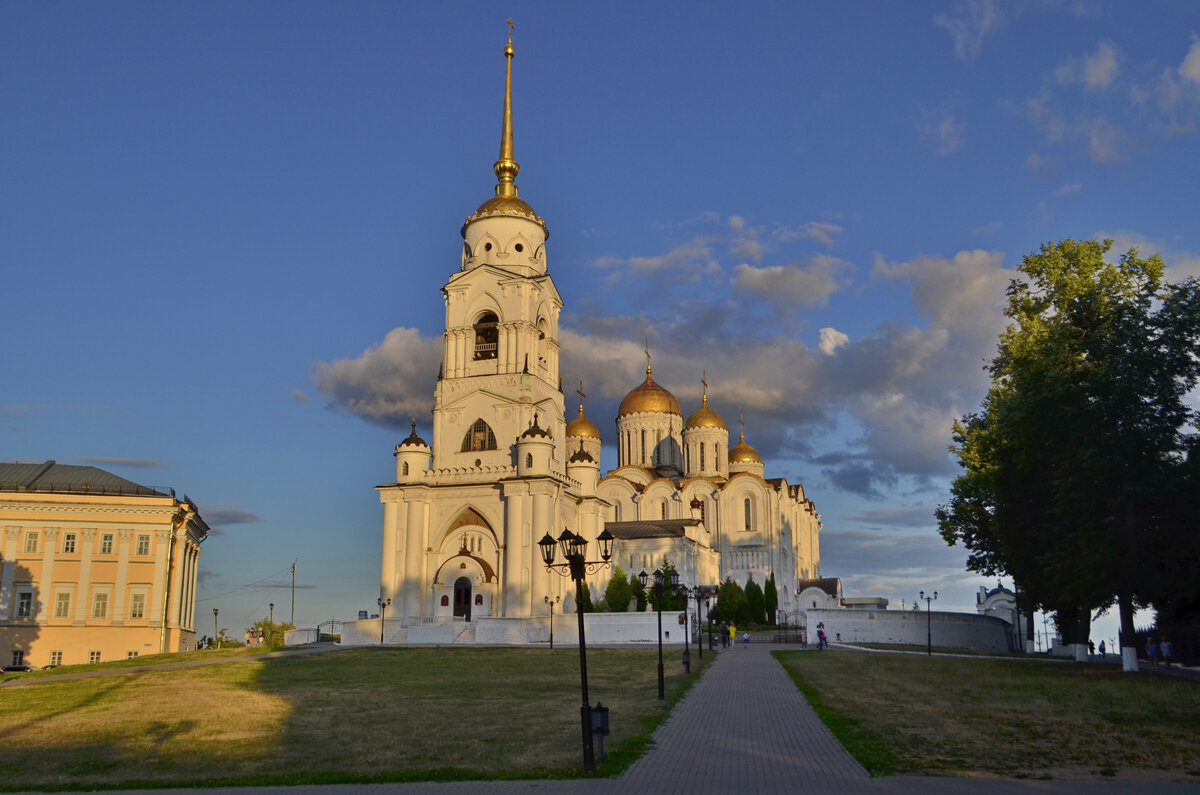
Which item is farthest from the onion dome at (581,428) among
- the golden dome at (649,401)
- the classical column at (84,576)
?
Answer: the classical column at (84,576)

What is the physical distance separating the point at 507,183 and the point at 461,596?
24.6 m

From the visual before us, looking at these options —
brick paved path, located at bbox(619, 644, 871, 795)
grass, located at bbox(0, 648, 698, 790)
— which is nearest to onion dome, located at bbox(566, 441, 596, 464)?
grass, located at bbox(0, 648, 698, 790)

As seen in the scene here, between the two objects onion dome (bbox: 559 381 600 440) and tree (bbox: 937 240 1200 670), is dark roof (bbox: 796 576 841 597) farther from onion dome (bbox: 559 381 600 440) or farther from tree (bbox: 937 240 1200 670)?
tree (bbox: 937 240 1200 670)

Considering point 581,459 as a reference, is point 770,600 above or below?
below

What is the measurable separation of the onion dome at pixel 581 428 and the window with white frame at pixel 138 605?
111 feet

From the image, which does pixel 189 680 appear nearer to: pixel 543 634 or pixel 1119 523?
pixel 543 634

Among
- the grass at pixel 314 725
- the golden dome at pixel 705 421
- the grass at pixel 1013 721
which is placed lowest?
the grass at pixel 314 725

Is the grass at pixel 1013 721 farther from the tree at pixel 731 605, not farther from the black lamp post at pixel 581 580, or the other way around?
the tree at pixel 731 605

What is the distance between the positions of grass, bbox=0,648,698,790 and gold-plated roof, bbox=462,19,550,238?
32322 millimetres

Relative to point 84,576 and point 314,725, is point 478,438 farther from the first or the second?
point 314,725

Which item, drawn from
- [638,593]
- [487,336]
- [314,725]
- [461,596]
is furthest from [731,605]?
[314,725]

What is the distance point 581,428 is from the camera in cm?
7625

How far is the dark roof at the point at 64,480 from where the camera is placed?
2015 inches

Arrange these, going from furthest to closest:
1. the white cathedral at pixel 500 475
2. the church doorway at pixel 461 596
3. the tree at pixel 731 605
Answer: the tree at pixel 731 605
the church doorway at pixel 461 596
the white cathedral at pixel 500 475
